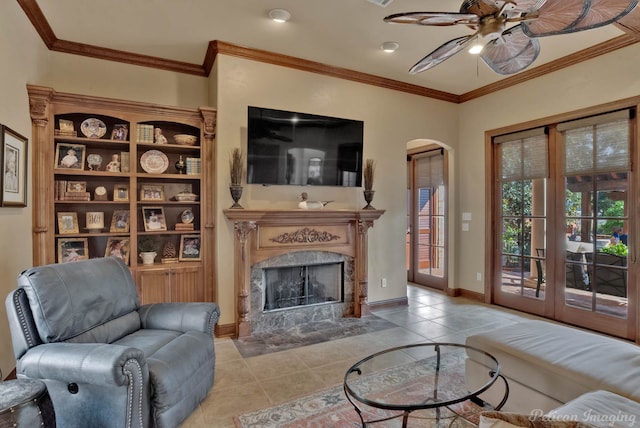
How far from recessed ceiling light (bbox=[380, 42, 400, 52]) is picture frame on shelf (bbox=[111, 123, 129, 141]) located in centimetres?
281

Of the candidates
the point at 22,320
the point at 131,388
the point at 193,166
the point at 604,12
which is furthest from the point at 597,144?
the point at 22,320

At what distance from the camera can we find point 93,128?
11.2 feet

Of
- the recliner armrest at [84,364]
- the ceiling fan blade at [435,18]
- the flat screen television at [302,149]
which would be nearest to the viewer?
the recliner armrest at [84,364]

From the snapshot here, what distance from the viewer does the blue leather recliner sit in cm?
170

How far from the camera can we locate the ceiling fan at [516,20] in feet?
5.94

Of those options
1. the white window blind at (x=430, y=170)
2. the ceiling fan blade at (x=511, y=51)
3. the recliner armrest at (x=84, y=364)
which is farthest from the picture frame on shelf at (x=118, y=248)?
the white window blind at (x=430, y=170)

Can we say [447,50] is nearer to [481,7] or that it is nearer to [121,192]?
[481,7]

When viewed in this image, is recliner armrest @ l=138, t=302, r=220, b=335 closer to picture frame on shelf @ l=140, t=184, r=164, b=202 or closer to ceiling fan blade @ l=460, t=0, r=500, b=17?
picture frame on shelf @ l=140, t=184, r=164, b=202

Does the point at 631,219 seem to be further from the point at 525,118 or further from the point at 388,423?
the point at 388,423

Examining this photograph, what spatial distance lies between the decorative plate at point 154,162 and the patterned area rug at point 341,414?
2629mm

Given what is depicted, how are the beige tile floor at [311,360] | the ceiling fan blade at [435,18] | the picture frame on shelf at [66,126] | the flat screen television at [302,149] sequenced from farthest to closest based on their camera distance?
1. the flat screen television at [302,149]
2. the picture frame on shelf at [66,126]
3. the beige tile floor at [311,360]
4. the ceiling fan blade at [435,18]

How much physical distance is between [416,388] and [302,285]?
1.94 metres

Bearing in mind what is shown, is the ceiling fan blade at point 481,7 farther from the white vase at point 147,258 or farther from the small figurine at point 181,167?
the white vase at point 147,258

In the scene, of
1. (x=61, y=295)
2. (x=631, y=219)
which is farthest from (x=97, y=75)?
(x=631, y=219)
